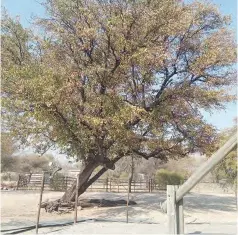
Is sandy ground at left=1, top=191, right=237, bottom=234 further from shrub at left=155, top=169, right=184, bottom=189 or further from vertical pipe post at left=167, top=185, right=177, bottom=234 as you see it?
shrub at left=155, top=169, right=184, bottom=189

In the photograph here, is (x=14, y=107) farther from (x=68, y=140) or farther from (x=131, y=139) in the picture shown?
(x=131, y=139)

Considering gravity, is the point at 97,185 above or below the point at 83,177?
above

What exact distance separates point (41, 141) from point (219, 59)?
26.4 ft

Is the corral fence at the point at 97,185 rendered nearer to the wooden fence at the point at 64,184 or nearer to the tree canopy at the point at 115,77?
the wooden fence at the point at 64,184

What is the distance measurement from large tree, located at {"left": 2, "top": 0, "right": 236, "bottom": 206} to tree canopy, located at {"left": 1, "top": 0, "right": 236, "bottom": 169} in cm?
4

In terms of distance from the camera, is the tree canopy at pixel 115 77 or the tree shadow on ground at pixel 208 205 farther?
the tree shadow on ground at pixel 208 205

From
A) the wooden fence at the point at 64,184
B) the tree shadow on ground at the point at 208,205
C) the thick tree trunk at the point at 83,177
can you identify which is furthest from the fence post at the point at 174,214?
the wooden fence at the point at 64,184

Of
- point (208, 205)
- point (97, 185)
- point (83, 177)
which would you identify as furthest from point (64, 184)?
point (208, 205)

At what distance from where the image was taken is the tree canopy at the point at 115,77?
12711 millimetres

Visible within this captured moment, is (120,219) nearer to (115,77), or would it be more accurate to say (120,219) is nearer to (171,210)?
(115,77)

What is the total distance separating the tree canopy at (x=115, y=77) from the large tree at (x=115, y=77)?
0.04 m

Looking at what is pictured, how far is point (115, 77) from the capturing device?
45.2ft

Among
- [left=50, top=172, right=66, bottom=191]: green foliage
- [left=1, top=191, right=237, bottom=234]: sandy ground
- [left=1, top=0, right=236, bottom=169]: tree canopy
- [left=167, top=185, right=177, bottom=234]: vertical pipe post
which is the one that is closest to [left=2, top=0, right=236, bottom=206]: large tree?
[left=1, top=0, right=236, bottom=169]: tree canopy

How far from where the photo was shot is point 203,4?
14.8m
